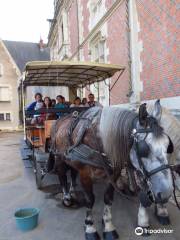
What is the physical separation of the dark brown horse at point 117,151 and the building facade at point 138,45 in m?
3.21

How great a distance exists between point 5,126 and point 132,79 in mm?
22225

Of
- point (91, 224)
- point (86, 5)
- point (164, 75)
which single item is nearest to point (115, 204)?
point (91, 224)

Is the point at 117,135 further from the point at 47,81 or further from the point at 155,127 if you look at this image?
the point at 47,81

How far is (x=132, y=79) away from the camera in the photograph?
8.65 m

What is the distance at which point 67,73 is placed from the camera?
762 centimetres

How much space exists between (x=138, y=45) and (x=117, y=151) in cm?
586

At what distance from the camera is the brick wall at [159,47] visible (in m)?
6.41

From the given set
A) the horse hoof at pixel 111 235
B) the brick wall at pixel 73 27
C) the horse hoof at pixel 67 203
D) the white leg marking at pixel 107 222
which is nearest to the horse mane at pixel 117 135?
the white leg marking at pixel 107 222

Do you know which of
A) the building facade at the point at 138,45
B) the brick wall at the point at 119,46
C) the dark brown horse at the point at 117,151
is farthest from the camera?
the brick wall at the point at 119,46

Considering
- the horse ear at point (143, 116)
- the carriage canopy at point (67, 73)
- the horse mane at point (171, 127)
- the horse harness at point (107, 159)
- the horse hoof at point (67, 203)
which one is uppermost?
the carriage canopy at point (67, 73)

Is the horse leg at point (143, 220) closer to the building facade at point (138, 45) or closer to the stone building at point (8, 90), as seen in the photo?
the building facade at point (138, 45)

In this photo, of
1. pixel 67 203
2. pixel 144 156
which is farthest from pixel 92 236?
pixel 144 156

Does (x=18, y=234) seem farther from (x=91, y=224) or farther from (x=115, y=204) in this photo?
(x=115, y=204)

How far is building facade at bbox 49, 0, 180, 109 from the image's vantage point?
6.54 meters
